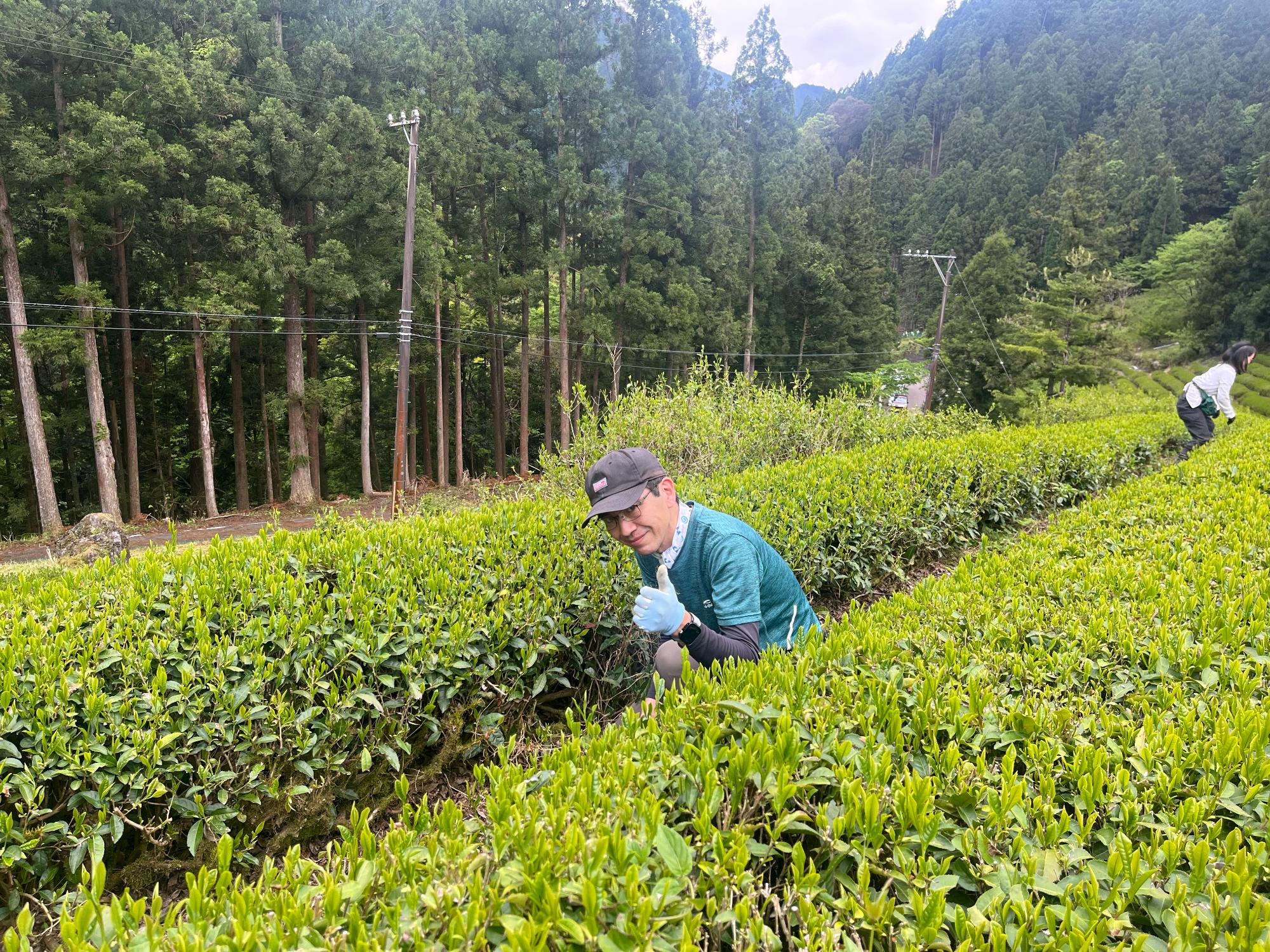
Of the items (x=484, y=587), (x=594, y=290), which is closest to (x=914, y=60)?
(x=594, y=290)

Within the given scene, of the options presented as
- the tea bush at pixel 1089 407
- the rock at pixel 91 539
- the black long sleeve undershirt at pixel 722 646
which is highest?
the black long sleeve undershirt at pixel 722 646

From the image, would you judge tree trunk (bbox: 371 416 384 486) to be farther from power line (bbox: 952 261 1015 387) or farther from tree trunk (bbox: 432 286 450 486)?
power line (bbox: 952 261 1015 387)

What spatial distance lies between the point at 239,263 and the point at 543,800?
18.7m

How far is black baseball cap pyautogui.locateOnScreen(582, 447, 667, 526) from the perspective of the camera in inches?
94.6

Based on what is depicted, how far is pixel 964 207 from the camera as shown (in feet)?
164

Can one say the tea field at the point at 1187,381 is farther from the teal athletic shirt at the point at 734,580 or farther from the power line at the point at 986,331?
the teal athletic shirt at the point at 734,580

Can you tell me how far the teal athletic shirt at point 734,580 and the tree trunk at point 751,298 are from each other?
28248 mm

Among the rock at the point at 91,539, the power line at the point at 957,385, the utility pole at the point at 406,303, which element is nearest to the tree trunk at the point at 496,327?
the utility pole at the point at 406,303

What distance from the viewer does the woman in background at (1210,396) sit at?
7.76m

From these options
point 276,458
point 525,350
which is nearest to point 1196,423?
point 525,350

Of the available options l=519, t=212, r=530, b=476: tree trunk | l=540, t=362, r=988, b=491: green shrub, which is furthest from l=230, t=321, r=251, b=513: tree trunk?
l=540, t=362, r=988, b=491: green shrub

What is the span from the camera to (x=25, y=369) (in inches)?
586

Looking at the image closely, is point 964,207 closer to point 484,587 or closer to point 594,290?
point 594,290

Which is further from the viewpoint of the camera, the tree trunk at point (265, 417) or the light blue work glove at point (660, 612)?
the tree trunk at point (265, 417)
